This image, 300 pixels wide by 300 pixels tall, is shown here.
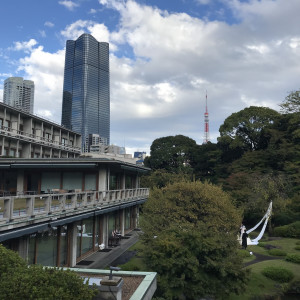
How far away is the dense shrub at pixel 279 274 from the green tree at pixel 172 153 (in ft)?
166

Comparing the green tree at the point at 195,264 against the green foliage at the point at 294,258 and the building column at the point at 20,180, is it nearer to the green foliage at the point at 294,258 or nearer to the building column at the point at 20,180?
the green foliage at the point at 294,258

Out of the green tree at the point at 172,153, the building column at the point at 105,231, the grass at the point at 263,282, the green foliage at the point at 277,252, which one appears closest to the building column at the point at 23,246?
the grass at the point at 263,282

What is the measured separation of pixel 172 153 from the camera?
246 ft

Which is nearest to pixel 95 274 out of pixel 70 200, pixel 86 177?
pixel 70 200

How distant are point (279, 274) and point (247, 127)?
1863 inches

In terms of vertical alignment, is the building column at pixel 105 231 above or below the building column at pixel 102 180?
below

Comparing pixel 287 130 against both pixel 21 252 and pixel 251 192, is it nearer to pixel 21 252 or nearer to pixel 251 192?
pixel 251 192

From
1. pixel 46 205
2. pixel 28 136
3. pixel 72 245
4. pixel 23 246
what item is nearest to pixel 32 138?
pixel 28 136

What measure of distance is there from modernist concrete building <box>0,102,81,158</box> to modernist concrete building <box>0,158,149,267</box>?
1865 cm

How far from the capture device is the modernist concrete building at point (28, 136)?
4253 centimetres

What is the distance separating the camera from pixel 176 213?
21000 mm

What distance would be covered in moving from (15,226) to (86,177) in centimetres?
1510

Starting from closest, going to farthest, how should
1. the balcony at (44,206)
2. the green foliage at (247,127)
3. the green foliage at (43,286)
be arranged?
1. the green foliage at (43,286)
2. the balcony at (44,206)
3. the green foliage at (247,127)

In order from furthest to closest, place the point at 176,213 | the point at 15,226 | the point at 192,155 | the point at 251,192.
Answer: the point at 192,155 → the point at 251,192 → the point at 176,213 → the point at 15,226
